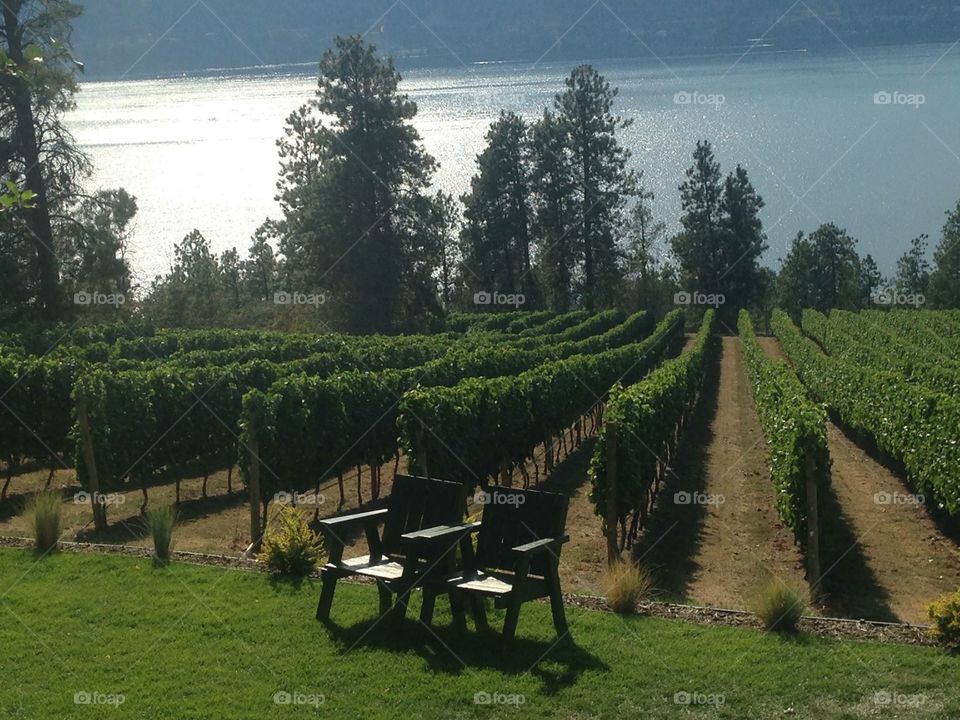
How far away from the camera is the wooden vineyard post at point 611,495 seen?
437 inches

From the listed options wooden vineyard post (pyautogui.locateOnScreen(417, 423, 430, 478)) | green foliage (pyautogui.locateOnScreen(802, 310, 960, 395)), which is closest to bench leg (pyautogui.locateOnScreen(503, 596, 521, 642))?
wooden vineyard post (pyautogui.locateOnScreen(417, 423, 430, 478))

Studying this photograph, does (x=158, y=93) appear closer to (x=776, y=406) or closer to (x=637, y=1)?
(x=776, y=406)

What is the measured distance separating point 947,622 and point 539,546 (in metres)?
2.83

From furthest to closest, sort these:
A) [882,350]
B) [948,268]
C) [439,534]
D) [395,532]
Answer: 1. [948,268]
2. [882,350]
3. [395,532]
4. [439,534]

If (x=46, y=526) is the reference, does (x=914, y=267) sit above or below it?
above

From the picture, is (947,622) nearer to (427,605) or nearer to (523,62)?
(427,605)

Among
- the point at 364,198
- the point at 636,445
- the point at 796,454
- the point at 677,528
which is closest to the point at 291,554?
the point at 636,445

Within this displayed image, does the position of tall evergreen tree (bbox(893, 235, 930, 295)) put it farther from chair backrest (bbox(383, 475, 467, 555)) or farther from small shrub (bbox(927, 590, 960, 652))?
chair backrest (bbox(383, 475, 467, 555))

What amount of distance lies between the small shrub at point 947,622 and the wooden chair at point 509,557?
255cm

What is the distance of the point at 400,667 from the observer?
643 centimetres

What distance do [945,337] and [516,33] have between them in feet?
262

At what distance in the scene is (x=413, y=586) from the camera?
6902 millimetres

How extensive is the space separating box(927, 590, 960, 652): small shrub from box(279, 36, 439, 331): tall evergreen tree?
4491 cm

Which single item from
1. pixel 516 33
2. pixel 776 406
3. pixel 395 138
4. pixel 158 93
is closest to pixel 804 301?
pixel 516 33
